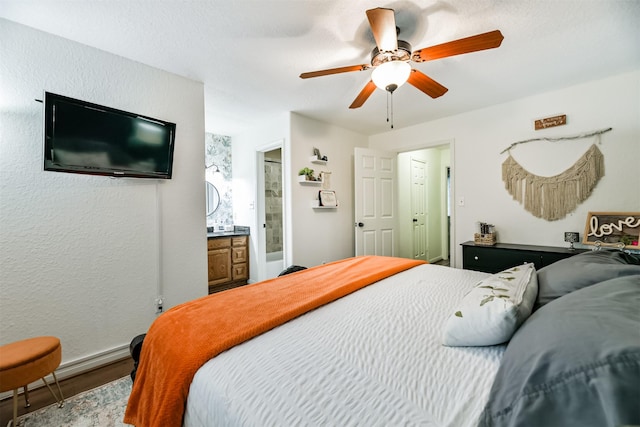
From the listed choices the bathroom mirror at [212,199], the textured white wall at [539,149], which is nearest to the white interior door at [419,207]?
the textured white wall at [539,149]

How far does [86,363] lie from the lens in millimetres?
1972

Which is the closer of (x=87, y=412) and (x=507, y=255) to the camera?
(x=87, y=412)

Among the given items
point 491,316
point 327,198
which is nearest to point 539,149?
point 327,198

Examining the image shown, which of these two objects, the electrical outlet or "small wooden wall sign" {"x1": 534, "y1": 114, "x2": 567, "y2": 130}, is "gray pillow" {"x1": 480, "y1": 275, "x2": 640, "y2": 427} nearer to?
the electrical outlet

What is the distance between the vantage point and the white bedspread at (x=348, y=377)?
66cm

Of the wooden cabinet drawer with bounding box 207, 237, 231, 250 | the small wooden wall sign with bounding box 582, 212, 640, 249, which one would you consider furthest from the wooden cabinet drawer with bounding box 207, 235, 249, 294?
the small wooden wall sign with bounding box 582, 212, 640, 249

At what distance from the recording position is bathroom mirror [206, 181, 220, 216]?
14.1ft

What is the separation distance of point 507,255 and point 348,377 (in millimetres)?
2802

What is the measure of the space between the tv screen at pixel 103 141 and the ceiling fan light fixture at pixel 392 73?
1729 millimetres

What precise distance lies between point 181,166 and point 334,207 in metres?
2.09

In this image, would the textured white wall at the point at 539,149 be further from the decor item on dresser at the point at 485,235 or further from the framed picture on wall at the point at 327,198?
the framed picture on wall at the point at 327,198

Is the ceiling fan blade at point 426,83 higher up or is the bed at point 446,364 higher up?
the ceiling fan blade at point 426,83

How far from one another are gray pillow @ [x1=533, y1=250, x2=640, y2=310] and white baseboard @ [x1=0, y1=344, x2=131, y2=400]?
280 cm

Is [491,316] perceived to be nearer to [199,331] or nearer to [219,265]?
[199,331]
